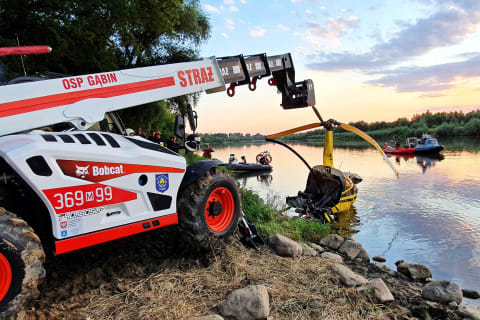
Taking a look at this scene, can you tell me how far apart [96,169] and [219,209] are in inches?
68.5

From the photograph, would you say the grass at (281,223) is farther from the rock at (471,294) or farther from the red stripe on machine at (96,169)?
the red stripe on machine at (96,169)

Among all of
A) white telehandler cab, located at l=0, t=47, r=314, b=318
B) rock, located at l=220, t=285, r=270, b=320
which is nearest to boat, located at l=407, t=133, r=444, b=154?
white telehandler cab, located at l=0, t=47, r=314, b=318

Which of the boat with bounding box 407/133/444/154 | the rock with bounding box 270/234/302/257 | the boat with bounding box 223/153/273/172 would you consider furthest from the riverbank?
the boat with bounding box 407/133/444/154

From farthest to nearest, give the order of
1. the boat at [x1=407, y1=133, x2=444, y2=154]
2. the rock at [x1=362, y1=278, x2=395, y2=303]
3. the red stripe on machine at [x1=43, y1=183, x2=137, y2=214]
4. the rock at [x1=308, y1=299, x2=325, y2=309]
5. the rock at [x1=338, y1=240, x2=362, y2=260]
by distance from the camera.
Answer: the boat at [x1=407, y1=133, x2=444, y2=154] → the rock at [x1=338, y1=240, x2=362, y2=260] → the rock at [x1=362, y1=278, x2=395, y2=303] → the rock at [x1=308, y1=299, x2=325, y2=309] → the red stripe on machine at [x1=43, y1=183, x2=137, y2=214]

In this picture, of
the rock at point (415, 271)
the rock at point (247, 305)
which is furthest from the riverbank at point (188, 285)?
the rock at point (415, 271)

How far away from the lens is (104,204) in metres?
3.27

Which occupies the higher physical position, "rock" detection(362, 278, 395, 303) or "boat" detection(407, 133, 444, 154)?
"boat" detection(407, 133, 444, 154)

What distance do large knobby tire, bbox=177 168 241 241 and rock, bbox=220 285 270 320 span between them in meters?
0.97

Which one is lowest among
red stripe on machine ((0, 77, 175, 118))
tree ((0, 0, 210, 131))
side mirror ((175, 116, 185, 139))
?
side mirror ((175, 116, 185, 139))

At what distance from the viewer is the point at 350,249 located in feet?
21.8

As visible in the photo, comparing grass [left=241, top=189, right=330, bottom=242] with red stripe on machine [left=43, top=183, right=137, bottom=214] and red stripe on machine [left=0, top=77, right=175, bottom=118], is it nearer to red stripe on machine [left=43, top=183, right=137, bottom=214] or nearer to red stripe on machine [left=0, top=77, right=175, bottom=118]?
red stripe on machine [left=0, top=77, right=175, bottom=118]

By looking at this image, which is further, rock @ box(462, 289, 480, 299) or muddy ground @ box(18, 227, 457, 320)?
rock @ box(462, 289, 480, 299)

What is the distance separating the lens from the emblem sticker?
3.72 m

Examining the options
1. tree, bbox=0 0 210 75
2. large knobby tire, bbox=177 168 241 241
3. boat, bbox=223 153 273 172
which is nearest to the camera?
large knobby tire, bbox=177 168 241 241
